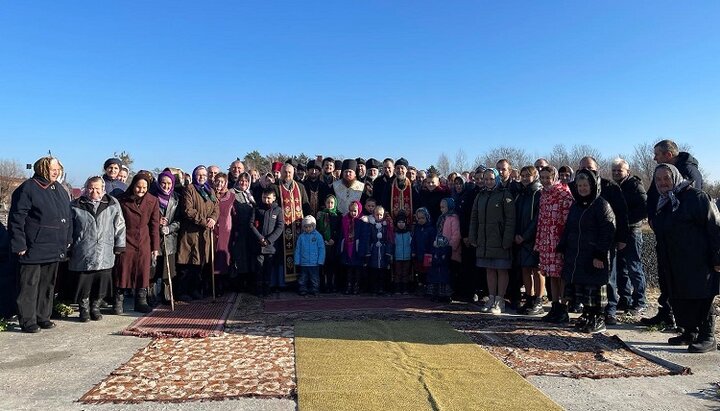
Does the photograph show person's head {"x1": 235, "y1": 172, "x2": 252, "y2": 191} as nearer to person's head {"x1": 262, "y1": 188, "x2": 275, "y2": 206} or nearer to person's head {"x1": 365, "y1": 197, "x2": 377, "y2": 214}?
person's head {"x1": 262, "y1": 188, "x2": 275, "y2": 206}

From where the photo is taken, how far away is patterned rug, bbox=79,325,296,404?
157 inches

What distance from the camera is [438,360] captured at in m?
4.92

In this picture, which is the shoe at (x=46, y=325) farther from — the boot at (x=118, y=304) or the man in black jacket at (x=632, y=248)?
the man in black jacket at (x=632, y=248)

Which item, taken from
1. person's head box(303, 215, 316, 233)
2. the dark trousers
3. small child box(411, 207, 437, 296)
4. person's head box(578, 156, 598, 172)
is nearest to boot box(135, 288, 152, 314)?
the dark trousers

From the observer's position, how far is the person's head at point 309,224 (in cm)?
870

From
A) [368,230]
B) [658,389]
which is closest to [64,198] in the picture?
[368,230]

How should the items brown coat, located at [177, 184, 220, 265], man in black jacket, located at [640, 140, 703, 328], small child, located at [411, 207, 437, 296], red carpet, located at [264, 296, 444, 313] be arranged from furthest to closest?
small child, located at [411, 207, 437, 296], brown coat, located at [177, 184, 220, 265], red carpet, located at [264, 296, 444, 313], man in black jacket, located at [640, 140, 703, 328]

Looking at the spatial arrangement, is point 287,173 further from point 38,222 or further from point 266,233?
Answer: point 38,222

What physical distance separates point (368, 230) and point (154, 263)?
331 centimetres

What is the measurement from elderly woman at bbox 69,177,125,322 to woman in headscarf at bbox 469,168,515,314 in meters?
4.82

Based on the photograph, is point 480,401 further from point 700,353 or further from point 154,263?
point 154,263

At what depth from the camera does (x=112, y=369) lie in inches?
183

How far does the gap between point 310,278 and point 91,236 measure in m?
3.49

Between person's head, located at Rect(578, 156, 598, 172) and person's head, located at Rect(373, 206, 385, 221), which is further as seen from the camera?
person's head, located at Rect(373, 206, 385, 221)
